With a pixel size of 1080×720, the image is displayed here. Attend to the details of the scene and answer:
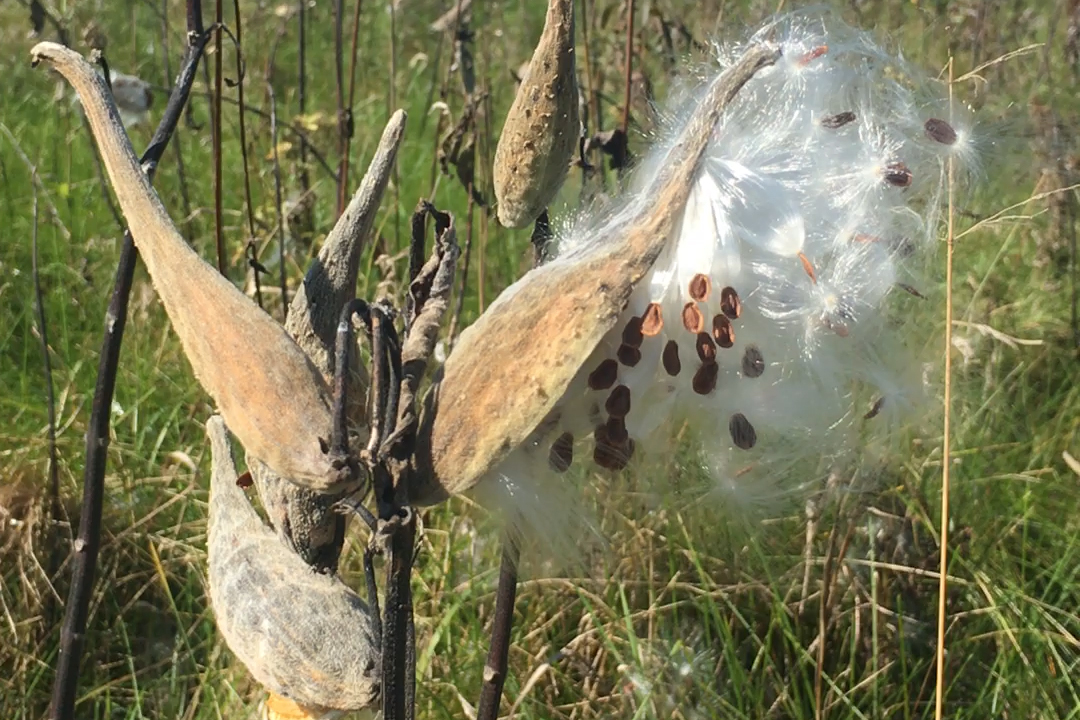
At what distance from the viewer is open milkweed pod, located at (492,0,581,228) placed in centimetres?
72

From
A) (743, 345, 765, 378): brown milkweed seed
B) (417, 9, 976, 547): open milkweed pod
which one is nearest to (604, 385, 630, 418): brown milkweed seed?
(417, 9, 976, 547): open milkweed pod

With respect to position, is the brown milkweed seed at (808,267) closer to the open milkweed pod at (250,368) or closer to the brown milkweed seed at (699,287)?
the brown milkweed seed at (699,287)

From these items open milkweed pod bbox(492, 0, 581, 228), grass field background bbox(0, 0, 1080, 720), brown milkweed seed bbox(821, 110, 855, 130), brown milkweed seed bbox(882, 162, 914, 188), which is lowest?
grass field background bbox(0, 0, 1080, 720)

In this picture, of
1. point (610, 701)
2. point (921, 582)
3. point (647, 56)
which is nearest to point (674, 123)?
point (610, 701)

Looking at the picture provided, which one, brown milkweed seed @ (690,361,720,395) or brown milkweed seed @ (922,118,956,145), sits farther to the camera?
brown milkweed seed @ (922,118,956,145)

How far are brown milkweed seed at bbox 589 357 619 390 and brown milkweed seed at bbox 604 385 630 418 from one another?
0.01 metres

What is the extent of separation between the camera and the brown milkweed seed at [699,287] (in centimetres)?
70

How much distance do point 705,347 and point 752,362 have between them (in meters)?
0.05

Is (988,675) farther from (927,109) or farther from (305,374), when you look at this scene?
(305,374)

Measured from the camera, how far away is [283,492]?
0.70m

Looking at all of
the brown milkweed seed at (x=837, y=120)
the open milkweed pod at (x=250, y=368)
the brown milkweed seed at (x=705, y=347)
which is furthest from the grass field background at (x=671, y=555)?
the open milkweed pod at (x=250, y=368)

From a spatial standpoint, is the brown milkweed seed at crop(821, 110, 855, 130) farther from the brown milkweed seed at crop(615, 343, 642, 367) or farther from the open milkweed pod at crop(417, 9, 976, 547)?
the brown milkweed seed at crop(615, 343, 642, 367)

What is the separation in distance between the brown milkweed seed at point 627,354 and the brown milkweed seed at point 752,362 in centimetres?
11

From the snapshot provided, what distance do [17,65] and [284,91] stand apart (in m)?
0.75
